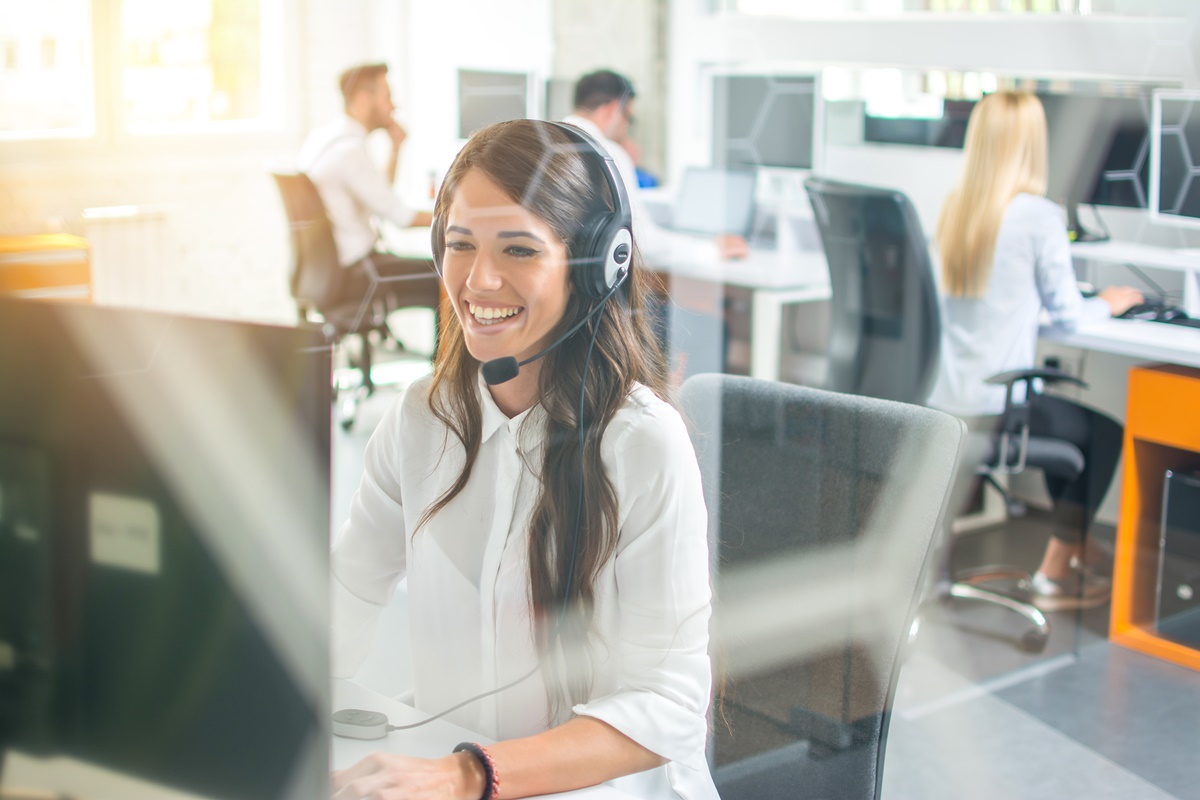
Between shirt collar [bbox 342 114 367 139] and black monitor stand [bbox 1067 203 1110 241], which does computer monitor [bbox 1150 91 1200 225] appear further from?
shirt collar [bbox 342 114 367 139]

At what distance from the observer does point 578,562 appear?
0.88 meters

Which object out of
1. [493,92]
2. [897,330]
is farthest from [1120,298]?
[493,92]

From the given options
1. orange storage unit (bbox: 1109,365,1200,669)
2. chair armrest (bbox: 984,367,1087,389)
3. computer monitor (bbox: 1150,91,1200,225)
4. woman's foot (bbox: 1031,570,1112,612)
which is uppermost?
computer monitor (bbox: 1150,91,1200,225)

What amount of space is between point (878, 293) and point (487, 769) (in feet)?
5.85

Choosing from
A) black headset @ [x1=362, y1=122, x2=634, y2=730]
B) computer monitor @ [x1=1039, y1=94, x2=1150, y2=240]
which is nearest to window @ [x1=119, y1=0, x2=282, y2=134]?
black headset @ [x1=362, y1=122, x2=634, y2=730]

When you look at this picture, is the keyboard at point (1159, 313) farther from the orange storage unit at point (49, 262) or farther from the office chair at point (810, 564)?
Answer: the orange storage unit at point (49, 262)

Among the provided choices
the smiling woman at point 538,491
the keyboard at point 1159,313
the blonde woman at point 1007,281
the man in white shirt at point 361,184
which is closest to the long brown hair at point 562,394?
the smiling woman at point 538,491

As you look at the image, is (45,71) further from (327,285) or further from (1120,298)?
(1120,298)

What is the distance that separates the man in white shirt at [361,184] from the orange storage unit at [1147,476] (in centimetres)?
134

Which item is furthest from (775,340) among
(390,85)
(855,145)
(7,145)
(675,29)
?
(7,145)

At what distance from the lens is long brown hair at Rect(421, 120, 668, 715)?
0.89 metres

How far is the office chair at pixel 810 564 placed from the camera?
3.12 ft

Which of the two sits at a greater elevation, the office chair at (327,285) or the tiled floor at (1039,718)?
the office chair at (327,285)

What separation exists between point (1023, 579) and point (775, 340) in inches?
32.9
